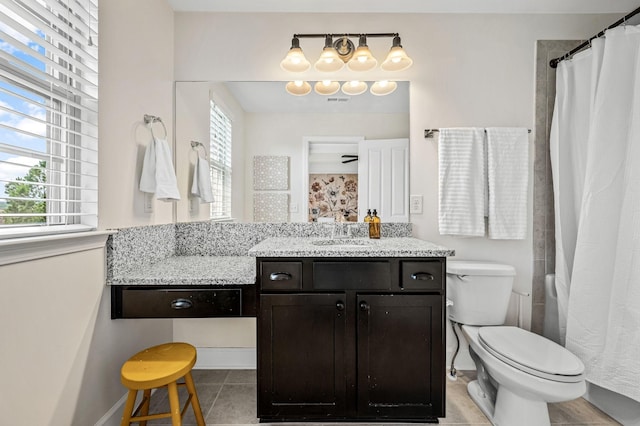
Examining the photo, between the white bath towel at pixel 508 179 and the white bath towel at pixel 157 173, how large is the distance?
1979 mm

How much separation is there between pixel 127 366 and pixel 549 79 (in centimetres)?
293

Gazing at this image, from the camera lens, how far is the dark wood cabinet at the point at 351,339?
1.45 meters

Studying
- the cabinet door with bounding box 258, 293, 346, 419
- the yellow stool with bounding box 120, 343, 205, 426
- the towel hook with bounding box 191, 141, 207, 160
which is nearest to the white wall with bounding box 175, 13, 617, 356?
the towel hook with bounding box 191, 141, 207, 160

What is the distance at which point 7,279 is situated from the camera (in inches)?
38.3

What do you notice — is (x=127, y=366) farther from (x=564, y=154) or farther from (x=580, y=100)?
(x=580, y=100)

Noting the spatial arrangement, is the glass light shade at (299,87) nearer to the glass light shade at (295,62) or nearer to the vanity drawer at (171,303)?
the glass light shade at (295,62)

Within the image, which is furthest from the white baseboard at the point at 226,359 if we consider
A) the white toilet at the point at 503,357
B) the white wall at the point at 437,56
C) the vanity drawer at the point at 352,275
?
the white wall at the point at 437,56

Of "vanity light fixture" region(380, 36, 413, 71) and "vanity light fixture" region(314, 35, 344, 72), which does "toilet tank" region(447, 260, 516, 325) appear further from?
"vanity light fixture" region(314, 35, 344, 72)

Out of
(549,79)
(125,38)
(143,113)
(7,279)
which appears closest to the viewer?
(7,279)

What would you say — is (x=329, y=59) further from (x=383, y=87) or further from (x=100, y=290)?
(x=100, y=290)

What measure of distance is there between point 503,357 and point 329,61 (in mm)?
1878

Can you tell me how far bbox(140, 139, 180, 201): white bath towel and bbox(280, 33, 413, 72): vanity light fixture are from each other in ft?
2.98

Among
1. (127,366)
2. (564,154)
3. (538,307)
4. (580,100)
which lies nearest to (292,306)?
(127,366)

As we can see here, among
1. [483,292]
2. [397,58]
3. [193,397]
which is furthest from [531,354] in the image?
[397,58]
